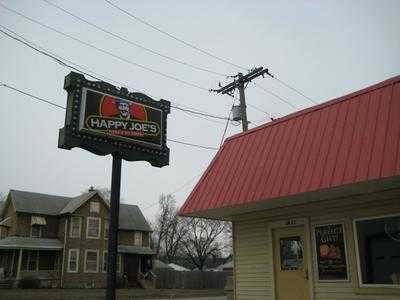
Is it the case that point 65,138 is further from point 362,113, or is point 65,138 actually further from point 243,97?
point 243,97

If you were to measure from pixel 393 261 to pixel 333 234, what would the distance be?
A: 58.4 inches

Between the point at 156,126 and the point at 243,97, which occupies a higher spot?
the point at 243,97

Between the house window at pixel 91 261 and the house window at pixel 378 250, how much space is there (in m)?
38.8

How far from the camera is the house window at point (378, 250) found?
385 inches

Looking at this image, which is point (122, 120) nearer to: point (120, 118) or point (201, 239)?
point (120, 118)

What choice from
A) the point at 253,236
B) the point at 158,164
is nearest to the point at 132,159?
the point at 158,164

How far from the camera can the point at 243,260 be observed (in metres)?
13.0

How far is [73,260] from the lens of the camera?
147 feet

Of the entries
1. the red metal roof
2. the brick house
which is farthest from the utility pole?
the brick house

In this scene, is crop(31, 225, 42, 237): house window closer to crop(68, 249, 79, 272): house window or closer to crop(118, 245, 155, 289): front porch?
crop(68, 249, 79, 272): house window

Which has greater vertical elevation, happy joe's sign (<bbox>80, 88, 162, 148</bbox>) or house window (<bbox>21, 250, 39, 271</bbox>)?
happy joe's sign (<bbox>80, 88, 162, 148</bbox>)

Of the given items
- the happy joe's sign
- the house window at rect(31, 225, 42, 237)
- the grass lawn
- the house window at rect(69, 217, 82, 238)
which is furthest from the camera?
the house window at rect(69, 217, 82, 238)

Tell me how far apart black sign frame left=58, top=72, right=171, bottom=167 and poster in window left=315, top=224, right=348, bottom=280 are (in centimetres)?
449

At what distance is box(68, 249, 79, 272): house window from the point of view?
4434 centimetres
